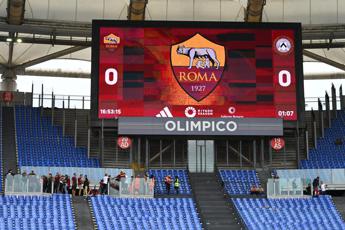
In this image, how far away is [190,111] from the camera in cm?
4222

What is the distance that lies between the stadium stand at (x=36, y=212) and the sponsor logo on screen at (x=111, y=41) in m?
10.2

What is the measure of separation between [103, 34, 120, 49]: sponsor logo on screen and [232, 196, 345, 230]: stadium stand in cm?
1144

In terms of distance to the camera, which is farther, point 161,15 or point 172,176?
point 161,15

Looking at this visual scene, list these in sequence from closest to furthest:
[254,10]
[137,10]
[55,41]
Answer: [137,10], [254,10], [55,41]

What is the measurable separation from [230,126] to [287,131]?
3.55 metres

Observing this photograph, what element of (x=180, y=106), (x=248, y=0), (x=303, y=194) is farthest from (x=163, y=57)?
(x=303, y=194)

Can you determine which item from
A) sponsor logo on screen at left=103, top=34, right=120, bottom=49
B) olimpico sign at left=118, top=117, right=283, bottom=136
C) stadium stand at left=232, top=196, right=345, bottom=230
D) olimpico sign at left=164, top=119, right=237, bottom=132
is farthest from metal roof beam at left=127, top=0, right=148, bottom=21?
stadium stand at left=232, top=196, right=345, bottom=230

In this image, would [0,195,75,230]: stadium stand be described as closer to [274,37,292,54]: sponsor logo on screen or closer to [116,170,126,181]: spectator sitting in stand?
[116,170,126,181]: spectator sitting in stand

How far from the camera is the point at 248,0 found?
44.9 m

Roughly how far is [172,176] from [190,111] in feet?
14.5

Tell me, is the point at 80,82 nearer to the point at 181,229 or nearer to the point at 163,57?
the point at 163,57

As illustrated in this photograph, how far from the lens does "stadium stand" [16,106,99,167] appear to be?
145ft

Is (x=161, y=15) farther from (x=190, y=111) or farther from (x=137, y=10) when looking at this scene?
(x=190, y=111)

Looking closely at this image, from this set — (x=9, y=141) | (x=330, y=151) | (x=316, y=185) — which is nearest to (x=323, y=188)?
(x=316, y=185)
